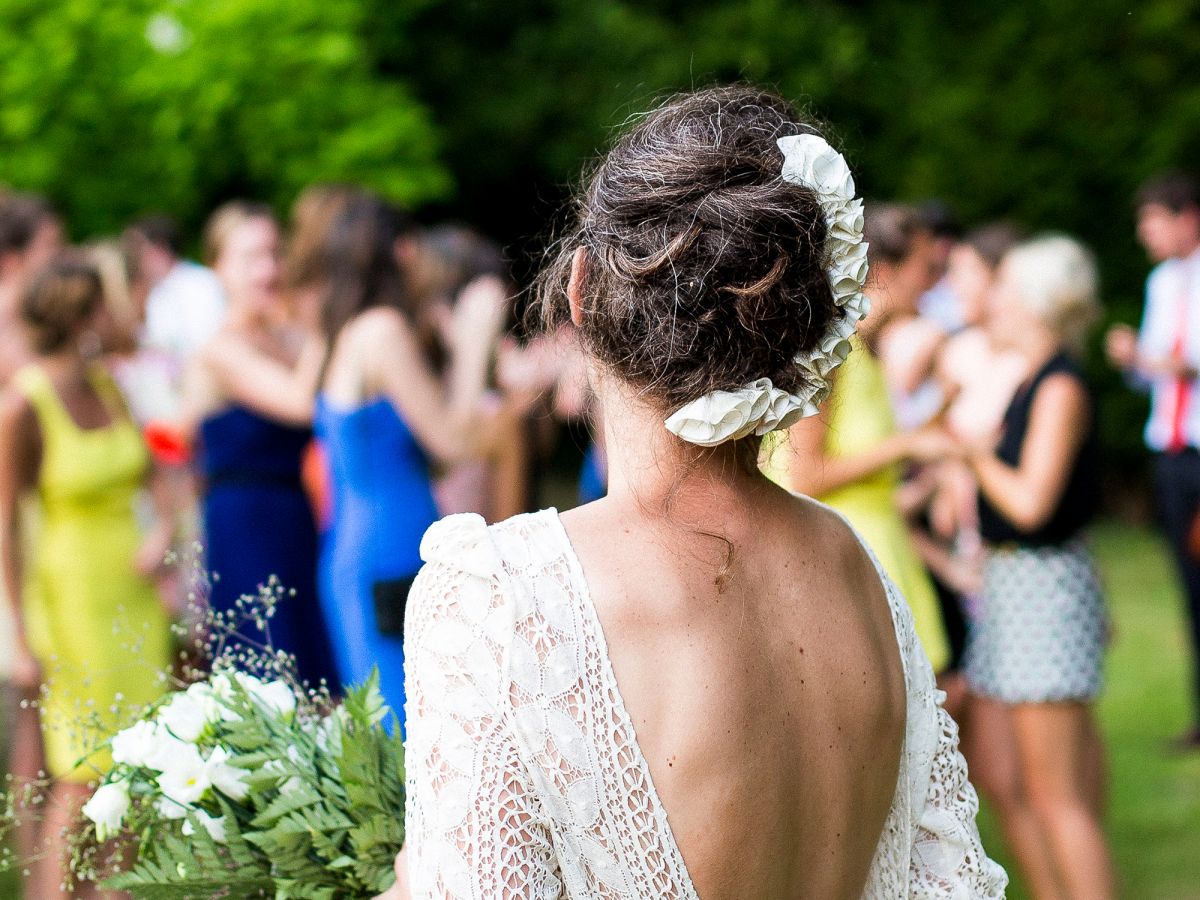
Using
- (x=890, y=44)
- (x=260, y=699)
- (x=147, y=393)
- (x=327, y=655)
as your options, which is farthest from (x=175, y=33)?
(x=260, y=699)

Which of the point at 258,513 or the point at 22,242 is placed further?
the point at 22,242

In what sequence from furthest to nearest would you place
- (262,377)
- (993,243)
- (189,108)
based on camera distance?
(189,108)
(993,243)
(262,377)

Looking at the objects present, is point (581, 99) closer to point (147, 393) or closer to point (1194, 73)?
point (1194, 73)

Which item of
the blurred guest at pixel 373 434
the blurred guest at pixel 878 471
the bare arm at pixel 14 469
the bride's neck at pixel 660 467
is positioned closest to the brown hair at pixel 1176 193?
the blurred guest at pixel 878 471

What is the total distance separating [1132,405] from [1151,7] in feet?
12.8

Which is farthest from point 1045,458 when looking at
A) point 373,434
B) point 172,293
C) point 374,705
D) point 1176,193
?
point 172,293

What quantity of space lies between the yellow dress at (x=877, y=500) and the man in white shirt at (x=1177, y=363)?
2975 mm

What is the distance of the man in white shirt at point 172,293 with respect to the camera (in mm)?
7754

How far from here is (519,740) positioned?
4.98 ft

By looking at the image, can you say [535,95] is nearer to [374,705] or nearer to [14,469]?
[14,469]

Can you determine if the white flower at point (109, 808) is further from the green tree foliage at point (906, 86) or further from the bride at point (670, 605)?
the green tree foliage at point (906, 86)

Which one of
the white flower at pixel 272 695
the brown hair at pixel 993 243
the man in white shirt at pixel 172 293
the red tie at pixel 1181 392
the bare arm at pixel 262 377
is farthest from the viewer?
the man in white shirt at pixel 172 293

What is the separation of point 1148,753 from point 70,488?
5.27 m

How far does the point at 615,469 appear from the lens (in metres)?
1.68
